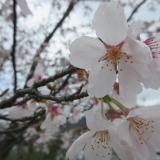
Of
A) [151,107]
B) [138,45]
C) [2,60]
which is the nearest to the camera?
[138,45]

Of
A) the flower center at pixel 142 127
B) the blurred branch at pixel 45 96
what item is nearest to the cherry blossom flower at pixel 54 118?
the blurred branch at pixel 45 96

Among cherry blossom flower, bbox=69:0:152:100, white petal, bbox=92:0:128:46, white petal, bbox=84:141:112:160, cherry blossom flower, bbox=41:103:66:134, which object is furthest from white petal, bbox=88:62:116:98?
cherry blossom flower, bbox=41:103:66:134

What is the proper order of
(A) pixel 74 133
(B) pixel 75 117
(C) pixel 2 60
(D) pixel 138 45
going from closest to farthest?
(D) pixel 138 45 < (B) pixel 75 117 < (C) pixel 2 60 < (A) pixel 74 133

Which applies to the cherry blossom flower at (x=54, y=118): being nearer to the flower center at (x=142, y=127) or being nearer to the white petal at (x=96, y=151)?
the white petal at (x=96, y=151)

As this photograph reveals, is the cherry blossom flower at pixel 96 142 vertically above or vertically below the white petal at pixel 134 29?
below

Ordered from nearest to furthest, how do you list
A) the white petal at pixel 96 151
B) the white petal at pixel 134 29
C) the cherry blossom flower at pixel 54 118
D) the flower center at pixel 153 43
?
1. the white petal at pixel 134 29
2. the flower center at pixel 153 43
3. the white petal at pixel 96 151
4. the cherry blossom flower at pixel 54 118

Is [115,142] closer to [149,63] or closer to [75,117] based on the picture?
[149,63]

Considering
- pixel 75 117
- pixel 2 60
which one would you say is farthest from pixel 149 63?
pixel 2 60
